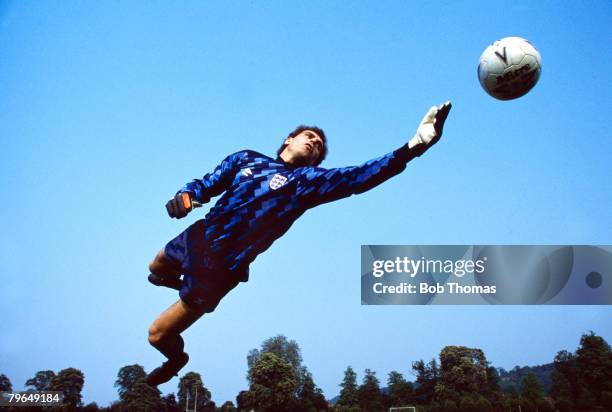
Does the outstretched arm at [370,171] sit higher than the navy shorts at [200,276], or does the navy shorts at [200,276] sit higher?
the outstretched arm at [370,171]

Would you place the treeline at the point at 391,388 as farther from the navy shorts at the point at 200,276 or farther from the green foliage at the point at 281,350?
the navy shorts at the point at 200,276

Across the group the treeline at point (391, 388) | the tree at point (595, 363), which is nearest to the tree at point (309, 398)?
the treeline at point (391, 388)

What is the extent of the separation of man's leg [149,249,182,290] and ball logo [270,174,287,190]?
1.72 m

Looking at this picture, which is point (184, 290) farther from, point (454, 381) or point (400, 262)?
point (454, 381)

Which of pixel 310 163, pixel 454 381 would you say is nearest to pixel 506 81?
pixel 310 163

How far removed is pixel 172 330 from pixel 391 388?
7697 cm

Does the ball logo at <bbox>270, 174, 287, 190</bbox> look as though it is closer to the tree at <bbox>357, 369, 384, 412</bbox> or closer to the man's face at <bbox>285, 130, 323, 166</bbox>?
the man's face at <bbox>285, 130, 323, 166</bbox>

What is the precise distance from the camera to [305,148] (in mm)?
7398

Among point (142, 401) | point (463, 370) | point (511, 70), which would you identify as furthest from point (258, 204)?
point (463, 370)

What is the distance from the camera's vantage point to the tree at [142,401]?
205 feet

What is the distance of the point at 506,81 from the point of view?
798 centimetres

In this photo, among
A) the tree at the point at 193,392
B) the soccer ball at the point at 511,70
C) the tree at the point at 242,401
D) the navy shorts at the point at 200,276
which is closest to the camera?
the navy shorts at the point at 200,276

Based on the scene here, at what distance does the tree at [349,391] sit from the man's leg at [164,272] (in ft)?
238

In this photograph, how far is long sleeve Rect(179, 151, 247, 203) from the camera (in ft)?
24.2
